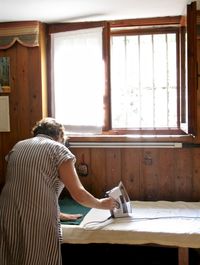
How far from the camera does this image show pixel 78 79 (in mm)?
2990

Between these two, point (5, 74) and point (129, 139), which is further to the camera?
point (5, 74)

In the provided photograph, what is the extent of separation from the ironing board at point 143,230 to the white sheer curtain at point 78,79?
820 mm

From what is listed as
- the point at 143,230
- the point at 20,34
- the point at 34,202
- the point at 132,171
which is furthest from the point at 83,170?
the point at 20,34

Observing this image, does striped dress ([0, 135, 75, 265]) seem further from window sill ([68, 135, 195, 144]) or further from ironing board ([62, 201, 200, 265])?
window sill ([68, 135, 195, 144])

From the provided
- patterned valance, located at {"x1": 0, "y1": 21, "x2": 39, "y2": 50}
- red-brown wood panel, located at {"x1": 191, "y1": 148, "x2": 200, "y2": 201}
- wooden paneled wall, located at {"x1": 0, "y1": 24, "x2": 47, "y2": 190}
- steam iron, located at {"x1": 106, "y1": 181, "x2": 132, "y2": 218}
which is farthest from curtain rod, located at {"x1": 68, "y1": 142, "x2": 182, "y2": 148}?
patterned valance, located at {"x1": 0, "y1": 21, "x2": 39, "y2": 50}

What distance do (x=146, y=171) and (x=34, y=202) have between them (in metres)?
1.17

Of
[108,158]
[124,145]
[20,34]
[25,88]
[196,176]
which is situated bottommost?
[196,176]

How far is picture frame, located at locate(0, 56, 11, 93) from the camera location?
303 cm

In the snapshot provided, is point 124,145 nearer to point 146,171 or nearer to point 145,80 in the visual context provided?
point 146,171

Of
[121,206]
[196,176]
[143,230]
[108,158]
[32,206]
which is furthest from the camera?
[108,158]

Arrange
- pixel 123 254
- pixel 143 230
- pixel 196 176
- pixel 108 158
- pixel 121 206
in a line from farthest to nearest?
pixel 108 158
pixel 196 176
pixel 123 254
pixel 121 206
pixel 143 230

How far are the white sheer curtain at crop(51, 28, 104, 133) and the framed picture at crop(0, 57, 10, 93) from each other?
354 millimetres

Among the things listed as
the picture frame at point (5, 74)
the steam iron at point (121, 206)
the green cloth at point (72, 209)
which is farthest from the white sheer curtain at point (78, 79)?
the steam iron at point (121, 206)

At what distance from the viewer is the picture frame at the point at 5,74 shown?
3.03 metres
